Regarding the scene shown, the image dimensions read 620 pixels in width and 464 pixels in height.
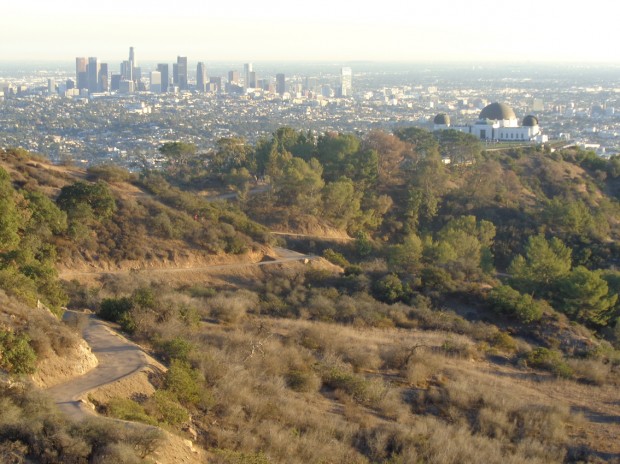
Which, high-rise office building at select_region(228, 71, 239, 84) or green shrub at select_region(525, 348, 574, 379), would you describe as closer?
green shrub at select_region(525, 348, 574, 379)

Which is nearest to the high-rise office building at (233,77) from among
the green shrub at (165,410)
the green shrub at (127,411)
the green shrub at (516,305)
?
the green shrub at (516,305)

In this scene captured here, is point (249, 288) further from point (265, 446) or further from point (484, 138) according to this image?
point (484, 138)

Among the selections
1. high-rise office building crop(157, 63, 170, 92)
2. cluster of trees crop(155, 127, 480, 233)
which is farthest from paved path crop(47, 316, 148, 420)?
high-rise office building crop(157, 63, 170, 92)

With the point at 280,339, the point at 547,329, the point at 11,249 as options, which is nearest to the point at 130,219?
the point at 11,249

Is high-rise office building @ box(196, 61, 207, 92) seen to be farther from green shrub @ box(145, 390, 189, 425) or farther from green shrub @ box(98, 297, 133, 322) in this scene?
green shrub @ box(145, 390, 189, 425)

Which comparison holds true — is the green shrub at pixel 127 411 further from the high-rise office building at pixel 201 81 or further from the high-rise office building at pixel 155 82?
the high-rise office building at pixel 201 81

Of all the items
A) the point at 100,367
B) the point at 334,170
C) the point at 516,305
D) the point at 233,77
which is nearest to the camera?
the point at 100,367

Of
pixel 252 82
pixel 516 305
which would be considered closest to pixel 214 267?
pixel 516 305

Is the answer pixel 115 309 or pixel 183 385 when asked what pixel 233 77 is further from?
pixel 183 385

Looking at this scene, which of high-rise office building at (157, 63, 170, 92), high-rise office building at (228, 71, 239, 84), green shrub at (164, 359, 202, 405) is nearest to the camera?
green shrub at (164, 359, 202, 405)
